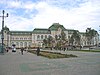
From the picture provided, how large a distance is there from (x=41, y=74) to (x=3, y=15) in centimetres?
3828

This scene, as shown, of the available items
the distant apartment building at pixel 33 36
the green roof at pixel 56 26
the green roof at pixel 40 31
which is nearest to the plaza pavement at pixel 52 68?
the green roof at pixel 56 26

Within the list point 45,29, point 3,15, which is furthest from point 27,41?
point 3,15

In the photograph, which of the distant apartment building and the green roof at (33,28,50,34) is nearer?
the distant apartment building

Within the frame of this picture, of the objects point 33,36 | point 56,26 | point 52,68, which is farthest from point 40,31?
point 52,68

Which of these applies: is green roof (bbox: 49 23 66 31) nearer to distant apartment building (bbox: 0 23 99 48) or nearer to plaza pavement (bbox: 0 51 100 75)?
distant apartment building (bbox: 0 23 99 48)

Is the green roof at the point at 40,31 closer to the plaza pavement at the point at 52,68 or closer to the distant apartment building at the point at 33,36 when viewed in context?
the distant apartment building at the point at 33,36

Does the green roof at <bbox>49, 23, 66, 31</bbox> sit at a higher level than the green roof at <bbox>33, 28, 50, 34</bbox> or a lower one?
higher

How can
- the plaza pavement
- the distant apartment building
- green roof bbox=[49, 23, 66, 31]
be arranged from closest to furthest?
the plaza pavement → green roof bbox=[49, 23, 66, 31] → the distant apartment building

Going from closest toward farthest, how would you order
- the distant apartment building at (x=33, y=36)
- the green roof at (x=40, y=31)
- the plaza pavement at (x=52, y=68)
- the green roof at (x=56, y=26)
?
the plaza pavement at (x=52, y=68)
the green roof at (x=56, y=26)
the distant apartment building at (x=33, y=36)
the green roof at (x=40, y=31)

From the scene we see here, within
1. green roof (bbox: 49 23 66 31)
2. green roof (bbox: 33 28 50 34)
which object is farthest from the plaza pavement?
green roof (bbox: 33 28 50 34)

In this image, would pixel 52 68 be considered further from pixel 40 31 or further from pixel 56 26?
pixel 40 31

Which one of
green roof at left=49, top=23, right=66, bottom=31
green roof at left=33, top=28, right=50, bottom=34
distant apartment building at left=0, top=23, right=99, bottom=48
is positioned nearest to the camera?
green roof at left=49, top=23, right=66, bottom=31

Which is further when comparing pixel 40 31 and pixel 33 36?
pixel 40 31

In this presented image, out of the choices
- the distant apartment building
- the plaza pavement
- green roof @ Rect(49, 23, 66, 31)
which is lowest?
the plaza pavement
